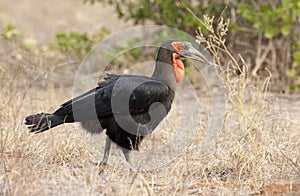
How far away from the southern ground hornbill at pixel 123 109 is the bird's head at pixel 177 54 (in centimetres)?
10

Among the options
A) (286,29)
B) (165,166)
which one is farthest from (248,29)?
(165,166)

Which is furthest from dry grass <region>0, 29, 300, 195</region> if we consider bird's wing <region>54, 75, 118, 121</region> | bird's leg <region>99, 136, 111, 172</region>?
bird's wing <region>54, 75, 118, 121</region>

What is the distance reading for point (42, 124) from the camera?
15.2 ft

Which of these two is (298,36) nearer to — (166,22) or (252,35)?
(252,35)

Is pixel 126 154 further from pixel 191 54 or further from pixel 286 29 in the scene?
pixel 286 29

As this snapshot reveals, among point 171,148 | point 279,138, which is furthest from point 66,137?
point 279,138

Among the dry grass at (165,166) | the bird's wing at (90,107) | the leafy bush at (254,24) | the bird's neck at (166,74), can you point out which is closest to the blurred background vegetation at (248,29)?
the leafy bush at (254,24)

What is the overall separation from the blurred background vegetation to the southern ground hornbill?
281 centimetres

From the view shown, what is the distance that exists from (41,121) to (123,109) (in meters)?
0.62

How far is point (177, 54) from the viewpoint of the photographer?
4953 millimetres

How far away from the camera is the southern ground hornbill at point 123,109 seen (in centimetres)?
460

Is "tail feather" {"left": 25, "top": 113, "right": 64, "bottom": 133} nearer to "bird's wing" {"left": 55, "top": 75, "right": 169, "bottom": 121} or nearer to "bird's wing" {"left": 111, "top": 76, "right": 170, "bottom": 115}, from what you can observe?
"bird's wing" {"left": 55, "top": 75, "right": 169, "bottom": 121}

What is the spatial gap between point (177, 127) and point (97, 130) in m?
1.38

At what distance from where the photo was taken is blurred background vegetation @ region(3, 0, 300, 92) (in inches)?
294
